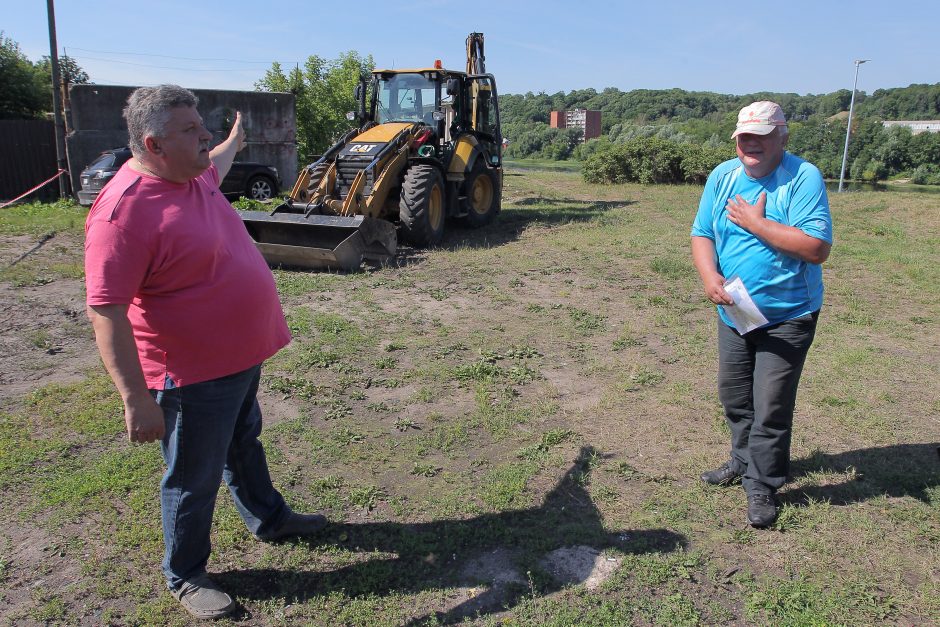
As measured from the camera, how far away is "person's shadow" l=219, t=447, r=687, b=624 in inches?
111

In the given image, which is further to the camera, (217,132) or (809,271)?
(217,132)

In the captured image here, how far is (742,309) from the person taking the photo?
123 inches

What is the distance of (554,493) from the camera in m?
3.55

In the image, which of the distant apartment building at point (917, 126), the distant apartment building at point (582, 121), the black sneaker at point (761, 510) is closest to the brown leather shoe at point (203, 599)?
the black sneaker at point (761, 510)

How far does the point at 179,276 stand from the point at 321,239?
646cm

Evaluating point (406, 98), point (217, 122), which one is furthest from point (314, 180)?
point (217, 122)

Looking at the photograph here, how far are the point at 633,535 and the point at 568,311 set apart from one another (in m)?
3.79

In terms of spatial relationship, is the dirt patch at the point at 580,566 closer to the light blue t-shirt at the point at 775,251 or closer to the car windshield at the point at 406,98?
the light blue t-shirt at the point at 775,251

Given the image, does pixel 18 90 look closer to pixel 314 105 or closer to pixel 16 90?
pixel 16 90

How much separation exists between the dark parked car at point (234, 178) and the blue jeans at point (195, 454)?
1185 cm

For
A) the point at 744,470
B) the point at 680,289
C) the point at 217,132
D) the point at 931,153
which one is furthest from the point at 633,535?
the point at 931,153

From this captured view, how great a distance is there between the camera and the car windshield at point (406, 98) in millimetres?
10727

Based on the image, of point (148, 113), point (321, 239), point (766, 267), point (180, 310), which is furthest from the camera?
point (321, 239)

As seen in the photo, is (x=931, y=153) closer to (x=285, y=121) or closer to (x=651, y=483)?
(x=285, y=121)
